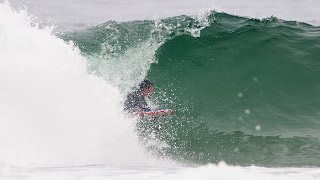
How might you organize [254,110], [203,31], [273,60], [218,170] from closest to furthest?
[218,170] → [254,110] → [273,60] → [203,31]

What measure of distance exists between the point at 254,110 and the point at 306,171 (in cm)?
741

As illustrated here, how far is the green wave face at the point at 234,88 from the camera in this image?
9750 millimetres

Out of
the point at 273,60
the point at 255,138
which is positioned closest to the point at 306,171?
the point at 255,138

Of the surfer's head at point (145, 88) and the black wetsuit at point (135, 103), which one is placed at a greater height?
the surfer's head at point (145, 88)

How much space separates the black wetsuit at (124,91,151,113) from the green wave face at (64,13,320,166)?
0.37 m

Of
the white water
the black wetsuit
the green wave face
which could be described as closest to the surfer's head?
the black wetsuit

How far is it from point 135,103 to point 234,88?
3.75m

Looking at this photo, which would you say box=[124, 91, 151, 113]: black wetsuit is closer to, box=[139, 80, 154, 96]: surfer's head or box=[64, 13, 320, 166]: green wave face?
box=[139, 80, 154, 96]: surfer's head

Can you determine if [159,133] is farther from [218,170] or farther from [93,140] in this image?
[218,170]

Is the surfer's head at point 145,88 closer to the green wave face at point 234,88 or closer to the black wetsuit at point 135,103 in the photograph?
the black wetsuit at point 135,103

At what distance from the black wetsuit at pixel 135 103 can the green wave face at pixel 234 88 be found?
1.22 ft

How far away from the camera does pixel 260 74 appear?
1372cm

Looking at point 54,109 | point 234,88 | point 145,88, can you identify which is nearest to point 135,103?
point 145,88

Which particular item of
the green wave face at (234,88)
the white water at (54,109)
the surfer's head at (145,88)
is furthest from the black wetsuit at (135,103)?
the white water at (54,109)
